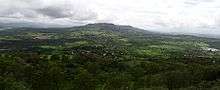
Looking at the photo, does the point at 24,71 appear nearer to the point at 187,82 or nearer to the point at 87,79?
the point at 87,79

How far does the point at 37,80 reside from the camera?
4850 inches

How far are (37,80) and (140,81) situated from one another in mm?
40765

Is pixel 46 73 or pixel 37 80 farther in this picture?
pixel 46 73

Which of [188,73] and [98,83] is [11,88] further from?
[188,73]

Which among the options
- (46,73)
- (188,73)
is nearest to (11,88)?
(46,73)

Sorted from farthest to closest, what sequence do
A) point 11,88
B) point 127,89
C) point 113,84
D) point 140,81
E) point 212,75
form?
1. point 212,75
2. point 140,81
3. point 113,84
4. point 127,89
5. point 11,88

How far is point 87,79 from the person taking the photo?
126 meters

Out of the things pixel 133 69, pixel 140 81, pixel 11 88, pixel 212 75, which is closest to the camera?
pixel 11 88

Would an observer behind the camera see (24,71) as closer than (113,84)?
No

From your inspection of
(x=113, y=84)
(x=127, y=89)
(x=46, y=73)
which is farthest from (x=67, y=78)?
(x=127, y=89)

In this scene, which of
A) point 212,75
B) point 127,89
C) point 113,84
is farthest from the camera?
point 212,75

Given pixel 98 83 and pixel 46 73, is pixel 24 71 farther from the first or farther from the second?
pixel 98 83

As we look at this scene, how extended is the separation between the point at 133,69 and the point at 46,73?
215 feet

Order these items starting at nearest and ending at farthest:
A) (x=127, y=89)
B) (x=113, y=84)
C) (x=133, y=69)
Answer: (x=127, y=89), (x=113, y=84), (x=133, y=69)
